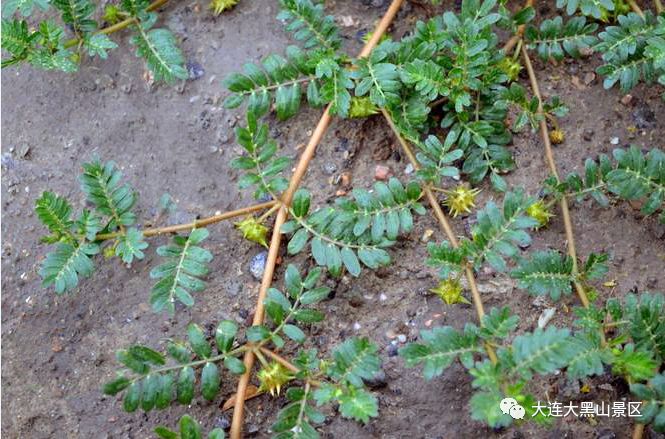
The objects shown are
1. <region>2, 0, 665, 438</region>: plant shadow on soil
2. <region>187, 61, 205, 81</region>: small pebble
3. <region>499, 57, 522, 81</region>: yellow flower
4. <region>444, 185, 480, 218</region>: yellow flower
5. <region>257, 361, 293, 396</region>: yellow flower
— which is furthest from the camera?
<region>187, 61, 205, 81</region>: small pebble

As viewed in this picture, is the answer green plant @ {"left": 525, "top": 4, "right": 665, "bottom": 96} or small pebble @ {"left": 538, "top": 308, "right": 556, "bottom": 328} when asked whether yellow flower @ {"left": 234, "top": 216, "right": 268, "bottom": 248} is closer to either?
small pebble @ {"left": 538, "top": 308, "right": 556, "bottom": 328}

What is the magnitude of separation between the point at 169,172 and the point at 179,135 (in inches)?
5.4

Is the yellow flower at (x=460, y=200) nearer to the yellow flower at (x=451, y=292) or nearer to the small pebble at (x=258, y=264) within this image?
the yellow flower at (x=451, y=292)

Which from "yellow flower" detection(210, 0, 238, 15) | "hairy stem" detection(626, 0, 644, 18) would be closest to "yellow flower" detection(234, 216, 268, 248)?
"yellow flower" detection(210, 0, 238, 15)

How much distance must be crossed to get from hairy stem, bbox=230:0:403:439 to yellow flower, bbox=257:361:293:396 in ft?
0.17

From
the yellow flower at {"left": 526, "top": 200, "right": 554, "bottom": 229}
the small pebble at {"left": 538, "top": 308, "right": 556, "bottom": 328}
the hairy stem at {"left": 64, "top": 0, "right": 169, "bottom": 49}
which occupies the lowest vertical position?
the small pebble at {"left": 538, "top": 308, "right": 556, "bottom": 328}

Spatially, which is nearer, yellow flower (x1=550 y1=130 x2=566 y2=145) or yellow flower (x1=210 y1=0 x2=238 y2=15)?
yellow flower (x1=550 y1=130 x2=566 y2=145)

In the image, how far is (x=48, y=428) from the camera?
2.51 metres

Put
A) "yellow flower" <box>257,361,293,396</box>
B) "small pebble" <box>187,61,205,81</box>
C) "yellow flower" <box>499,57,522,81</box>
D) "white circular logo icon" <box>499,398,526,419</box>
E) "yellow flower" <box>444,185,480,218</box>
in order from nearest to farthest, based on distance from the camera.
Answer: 1. "white circular logo icon" <box>499,398,526,419</box>
2. "yellow flower" <box>257,361,293,396</box>
3. "yellow flower" <box>444,185,480,218</box>
4. "yellow flower" <box>499,57,522,81</box>
5. "small pebble" <box>187,61,205,81</box>

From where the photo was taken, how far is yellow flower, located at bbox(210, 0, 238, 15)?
2887mm

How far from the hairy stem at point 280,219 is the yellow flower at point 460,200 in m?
0.46

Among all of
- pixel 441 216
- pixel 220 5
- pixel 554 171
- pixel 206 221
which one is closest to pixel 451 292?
pixel 441 216

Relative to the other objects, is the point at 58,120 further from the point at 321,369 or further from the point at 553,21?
the point at 553,21

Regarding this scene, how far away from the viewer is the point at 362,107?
2.65 m
